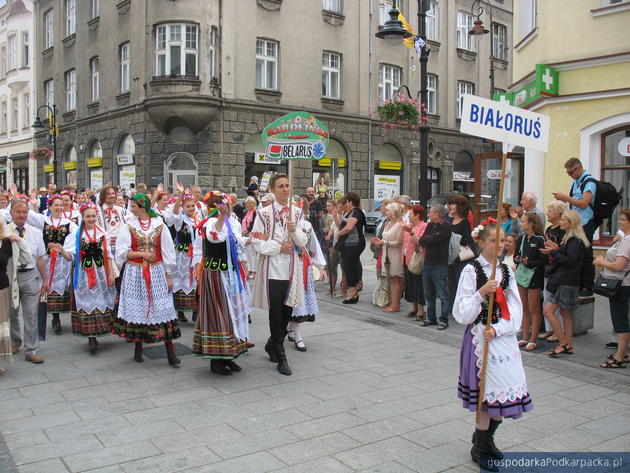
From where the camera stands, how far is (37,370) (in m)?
6.83

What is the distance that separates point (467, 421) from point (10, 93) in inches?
1601

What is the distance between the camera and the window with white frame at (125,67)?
25.6 meters

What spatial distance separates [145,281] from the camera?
7.06 metres

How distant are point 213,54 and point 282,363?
18.9m

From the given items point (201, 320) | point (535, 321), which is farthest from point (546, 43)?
point (201, 320)

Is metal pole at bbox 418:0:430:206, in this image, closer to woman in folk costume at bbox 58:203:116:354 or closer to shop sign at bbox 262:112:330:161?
shop sign at bbox 262:112:330:161

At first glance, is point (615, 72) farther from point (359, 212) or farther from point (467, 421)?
point (467, 421)

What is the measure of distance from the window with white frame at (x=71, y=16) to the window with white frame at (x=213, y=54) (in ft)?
34.6

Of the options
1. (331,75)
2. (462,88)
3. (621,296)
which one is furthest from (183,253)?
(462,88)

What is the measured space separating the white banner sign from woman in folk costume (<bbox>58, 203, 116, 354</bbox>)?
5.02 meters

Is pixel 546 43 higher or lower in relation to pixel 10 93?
lower

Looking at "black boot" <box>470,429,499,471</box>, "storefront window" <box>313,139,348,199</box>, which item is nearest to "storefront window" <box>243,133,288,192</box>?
"storefront window" <box>313,139,348,199</box>

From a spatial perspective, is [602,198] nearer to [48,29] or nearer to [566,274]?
[566,274]

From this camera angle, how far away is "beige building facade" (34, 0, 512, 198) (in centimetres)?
2345
